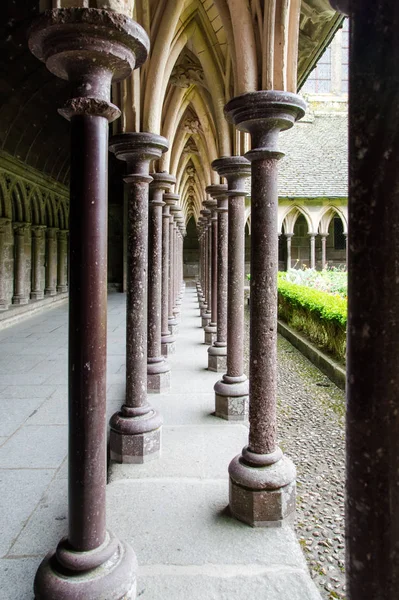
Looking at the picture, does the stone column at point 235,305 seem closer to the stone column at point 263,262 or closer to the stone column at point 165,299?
the stone column at point 263,262

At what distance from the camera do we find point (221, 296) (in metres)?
6.32

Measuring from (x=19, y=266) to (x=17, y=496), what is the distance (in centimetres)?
1075

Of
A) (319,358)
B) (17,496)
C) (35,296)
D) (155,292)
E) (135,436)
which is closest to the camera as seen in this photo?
(17,496)

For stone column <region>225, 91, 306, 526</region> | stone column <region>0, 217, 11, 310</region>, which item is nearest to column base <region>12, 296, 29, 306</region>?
stone column <region>0, 217, 11, 310</region>

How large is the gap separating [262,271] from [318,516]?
1.63m

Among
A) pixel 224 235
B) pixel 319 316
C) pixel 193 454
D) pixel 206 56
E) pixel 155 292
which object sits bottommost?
pixel 193 454

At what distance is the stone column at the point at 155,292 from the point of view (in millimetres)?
5406

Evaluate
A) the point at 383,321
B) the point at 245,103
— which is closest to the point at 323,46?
the point at 245,103

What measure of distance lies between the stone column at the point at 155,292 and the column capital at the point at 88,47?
3.10 metres

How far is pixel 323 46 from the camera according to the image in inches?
194

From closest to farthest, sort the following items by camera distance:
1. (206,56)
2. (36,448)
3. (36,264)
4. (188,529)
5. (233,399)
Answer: (188,529)
(36,448)
(233,399)
(206,56)
(36,264)

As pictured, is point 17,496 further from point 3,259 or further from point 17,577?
point 3,259

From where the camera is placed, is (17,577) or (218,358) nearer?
(17,577)

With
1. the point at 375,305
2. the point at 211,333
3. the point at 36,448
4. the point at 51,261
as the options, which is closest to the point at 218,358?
the point at 211,333
